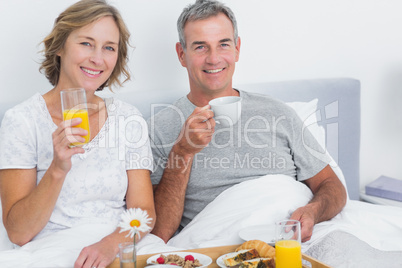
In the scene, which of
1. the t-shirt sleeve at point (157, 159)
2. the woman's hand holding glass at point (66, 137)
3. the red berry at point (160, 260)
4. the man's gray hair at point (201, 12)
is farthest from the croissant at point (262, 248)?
the man's gray hair at point (201, 12)

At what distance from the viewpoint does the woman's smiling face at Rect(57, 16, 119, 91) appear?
174 cm

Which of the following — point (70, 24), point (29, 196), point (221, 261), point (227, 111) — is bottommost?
point (221, 261)

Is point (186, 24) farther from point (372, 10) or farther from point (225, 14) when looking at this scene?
point (372, 10)

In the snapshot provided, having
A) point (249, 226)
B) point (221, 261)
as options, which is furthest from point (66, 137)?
point (249, 226)

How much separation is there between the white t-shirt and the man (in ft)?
0.58

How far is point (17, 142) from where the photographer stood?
1.65m

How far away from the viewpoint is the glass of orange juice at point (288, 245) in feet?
3.87

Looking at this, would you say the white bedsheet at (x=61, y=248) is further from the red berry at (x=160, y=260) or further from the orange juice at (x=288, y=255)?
the orange juice at (x=288, y=255)

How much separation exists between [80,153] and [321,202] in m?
0.88

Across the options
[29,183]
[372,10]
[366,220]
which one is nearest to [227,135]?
[366,220]

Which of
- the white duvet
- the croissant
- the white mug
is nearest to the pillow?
the white duvet

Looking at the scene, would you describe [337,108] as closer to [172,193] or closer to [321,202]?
[321,202]

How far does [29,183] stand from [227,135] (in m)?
0.77

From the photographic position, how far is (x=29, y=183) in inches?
64.7
